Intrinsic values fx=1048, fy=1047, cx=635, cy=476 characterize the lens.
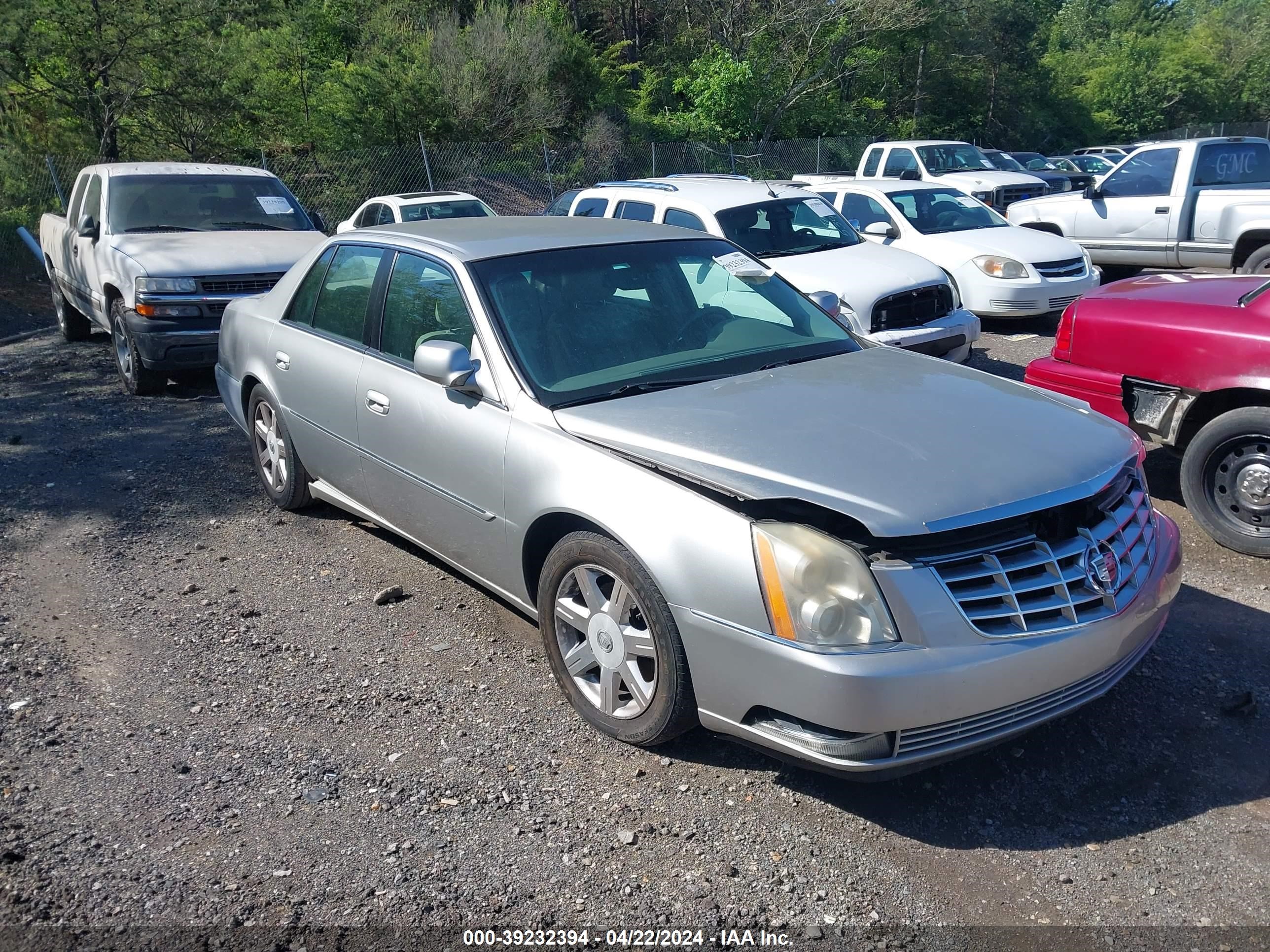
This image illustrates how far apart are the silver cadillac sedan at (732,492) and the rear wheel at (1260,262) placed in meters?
8.70

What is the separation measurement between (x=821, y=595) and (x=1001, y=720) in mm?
682

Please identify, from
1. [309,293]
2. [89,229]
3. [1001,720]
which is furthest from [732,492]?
[89,229]

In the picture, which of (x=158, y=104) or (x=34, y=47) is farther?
(x=158, y=104)

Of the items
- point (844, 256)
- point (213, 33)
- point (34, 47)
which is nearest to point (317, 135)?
point (213, 33)

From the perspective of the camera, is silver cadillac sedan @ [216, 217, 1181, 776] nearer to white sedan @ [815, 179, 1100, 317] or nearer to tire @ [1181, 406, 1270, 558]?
tire @ [1181, 406, 1270, 558]

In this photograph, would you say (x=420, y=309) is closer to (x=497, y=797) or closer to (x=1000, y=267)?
(x=497, y=797)

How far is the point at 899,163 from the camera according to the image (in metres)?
18.8

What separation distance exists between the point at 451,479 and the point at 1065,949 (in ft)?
8.90

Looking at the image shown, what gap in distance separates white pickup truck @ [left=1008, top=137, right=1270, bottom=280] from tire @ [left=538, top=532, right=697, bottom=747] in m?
10.5

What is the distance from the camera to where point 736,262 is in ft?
16.3

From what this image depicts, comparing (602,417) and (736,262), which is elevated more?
(736,262)

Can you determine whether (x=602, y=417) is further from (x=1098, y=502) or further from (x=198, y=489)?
(x=198, y=489)

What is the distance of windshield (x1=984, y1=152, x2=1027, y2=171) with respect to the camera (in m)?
27.0

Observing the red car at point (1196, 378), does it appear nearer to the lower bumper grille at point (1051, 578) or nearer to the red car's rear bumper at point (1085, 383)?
the red car's rear bumper at point (1085, 383)
